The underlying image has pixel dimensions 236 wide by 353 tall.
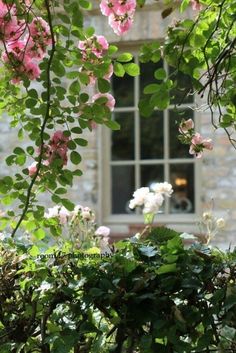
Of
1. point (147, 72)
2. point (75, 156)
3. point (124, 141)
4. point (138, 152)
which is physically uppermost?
point (147, 72)

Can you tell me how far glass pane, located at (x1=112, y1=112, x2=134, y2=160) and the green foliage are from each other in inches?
168

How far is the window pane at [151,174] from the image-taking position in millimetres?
5598

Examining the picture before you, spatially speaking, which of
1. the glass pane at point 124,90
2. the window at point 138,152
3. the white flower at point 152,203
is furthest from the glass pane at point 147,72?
the white flower at point 152,203

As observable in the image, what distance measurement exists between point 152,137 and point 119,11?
12.3 ft

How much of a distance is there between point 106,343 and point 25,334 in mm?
200

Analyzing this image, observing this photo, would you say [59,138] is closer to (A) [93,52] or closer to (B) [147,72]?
(A) [93,52]

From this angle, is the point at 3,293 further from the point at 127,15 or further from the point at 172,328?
the point at 127,15

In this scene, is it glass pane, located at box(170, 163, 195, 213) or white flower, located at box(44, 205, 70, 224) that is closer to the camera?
white flower, located at box(44, 205, 70, 224)

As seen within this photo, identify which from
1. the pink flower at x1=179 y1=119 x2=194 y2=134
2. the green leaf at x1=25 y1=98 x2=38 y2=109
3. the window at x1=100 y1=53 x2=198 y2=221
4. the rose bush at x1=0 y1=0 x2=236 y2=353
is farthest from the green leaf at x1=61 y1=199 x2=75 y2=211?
the window at x1=100 y1=53 x2=198 y2=221

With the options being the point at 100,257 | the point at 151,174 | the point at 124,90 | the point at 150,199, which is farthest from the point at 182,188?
the point at 100,257

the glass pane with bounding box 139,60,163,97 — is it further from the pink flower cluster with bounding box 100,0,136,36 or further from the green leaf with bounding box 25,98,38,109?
the green leaf with bounding box 25,98,38,109

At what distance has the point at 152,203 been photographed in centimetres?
285

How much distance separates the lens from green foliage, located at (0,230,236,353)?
1239 mm

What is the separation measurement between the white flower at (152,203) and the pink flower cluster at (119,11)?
1.01 m
